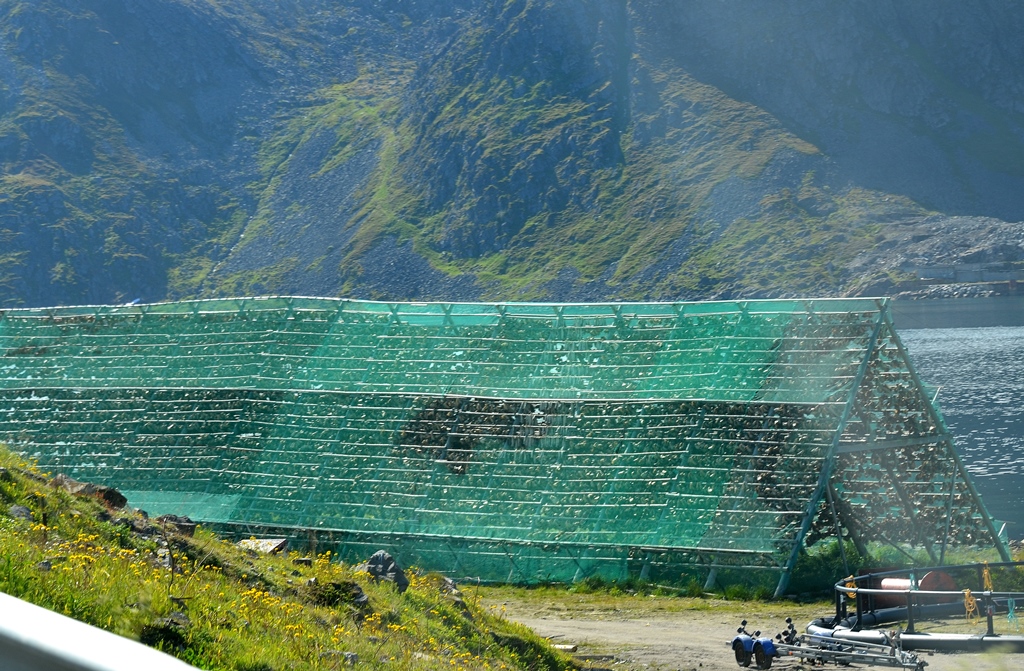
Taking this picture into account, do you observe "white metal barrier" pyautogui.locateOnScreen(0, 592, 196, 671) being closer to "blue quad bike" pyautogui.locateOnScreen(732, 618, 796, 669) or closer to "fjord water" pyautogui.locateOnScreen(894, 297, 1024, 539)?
"blue quad bike" pyautogui.locateOnScreen(732, 618, 796, 669)

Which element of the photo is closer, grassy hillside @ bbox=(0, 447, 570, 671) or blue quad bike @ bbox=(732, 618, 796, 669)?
grassy hillside @ bbox=(0, 447, 570, 671)

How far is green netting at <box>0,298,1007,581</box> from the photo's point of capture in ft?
99.9

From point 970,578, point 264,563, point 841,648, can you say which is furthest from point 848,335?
point 264,563

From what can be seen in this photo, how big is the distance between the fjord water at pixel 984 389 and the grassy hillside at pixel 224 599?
17.8 meters

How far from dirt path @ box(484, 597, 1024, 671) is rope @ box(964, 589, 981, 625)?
0.81m

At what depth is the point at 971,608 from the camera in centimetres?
1950

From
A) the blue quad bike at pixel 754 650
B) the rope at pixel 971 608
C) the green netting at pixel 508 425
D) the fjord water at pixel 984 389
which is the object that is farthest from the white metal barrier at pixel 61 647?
the fjord water at pixel 984 389

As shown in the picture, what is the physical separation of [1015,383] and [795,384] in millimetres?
88681

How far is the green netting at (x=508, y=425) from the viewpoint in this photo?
3044 cm

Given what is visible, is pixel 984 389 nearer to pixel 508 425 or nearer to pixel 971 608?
pixel 508 425

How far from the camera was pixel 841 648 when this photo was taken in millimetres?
19641

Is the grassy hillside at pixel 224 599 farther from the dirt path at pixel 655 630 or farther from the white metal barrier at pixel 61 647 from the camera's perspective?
the white metal barrier at pixel 61 647

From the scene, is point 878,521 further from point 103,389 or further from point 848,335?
point 103,389

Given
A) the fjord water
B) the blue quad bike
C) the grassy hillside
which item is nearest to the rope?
the blue quad bike
